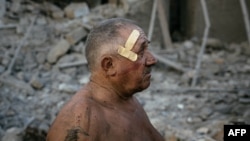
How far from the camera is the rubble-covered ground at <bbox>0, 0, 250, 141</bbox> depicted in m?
5.61

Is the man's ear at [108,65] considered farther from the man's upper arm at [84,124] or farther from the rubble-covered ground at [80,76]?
the rubble-covered ground at [80,76]

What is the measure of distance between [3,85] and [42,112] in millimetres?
1279

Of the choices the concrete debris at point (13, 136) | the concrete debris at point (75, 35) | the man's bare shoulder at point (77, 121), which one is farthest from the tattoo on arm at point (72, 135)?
the concrete debris at point (75, 35)

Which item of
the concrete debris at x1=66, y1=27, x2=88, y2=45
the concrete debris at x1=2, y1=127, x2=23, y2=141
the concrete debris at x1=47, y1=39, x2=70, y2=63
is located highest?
the concrete debris at x1=66, y1=27, x2=88, y2=45

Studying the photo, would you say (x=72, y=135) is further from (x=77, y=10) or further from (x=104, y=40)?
(x=77, y=10)

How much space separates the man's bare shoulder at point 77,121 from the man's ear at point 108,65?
0.18 meters

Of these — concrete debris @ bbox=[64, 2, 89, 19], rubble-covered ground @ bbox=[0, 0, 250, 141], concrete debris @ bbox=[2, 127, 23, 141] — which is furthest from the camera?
concrete debris @ bbox=[64, 2, 89, 19]

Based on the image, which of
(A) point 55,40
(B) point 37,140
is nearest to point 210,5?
(A) point 55,40

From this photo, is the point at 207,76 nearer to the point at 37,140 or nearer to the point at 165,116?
the point at 165,116

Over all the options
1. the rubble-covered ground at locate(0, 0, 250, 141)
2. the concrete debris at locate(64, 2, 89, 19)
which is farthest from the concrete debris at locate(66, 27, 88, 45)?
the concrete debris at locate(64, 2, 89, 19)

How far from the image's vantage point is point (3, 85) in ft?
23.4

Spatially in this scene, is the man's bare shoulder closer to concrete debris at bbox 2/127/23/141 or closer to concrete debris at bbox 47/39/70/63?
concrete debris at bbox 2/127/23/141

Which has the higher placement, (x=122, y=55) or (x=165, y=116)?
(x=122, y=55)

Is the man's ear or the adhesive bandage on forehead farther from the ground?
the adhesive bandage on forehead
